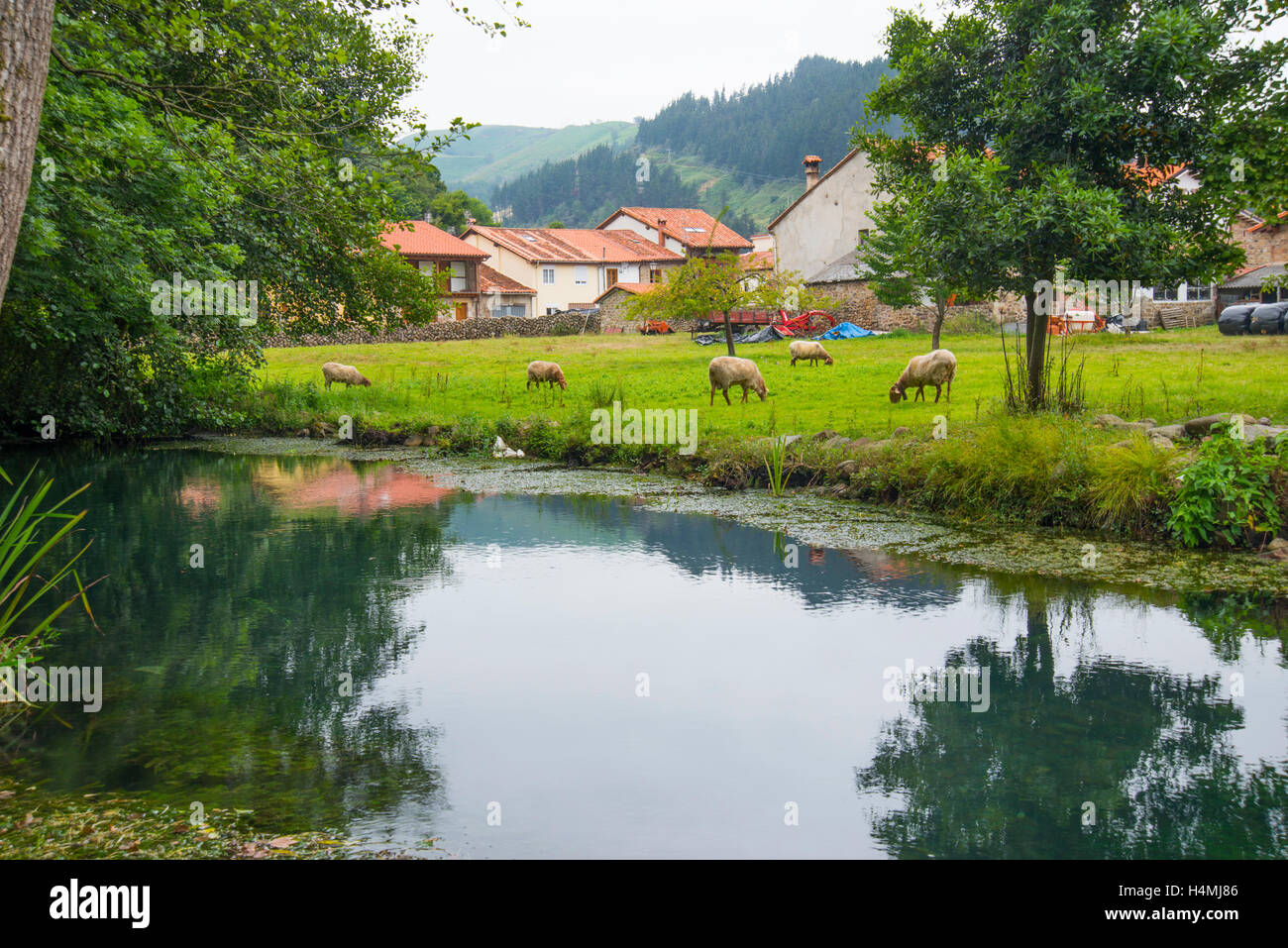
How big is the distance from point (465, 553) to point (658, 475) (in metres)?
4.71

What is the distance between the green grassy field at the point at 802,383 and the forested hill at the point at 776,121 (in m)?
105

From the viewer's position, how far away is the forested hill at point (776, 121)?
13888 centimetres

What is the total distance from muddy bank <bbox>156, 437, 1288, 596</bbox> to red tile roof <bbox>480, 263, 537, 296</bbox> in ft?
177

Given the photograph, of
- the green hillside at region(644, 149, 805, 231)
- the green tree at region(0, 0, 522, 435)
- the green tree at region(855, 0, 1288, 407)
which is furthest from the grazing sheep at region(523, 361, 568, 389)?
the green hillside at region(644, 149, 805, 231)

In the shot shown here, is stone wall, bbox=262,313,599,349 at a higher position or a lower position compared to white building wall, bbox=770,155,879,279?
lower

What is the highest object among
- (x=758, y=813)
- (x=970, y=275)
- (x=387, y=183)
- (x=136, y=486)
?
(x=387, y=183)

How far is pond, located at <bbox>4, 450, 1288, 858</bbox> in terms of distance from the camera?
17.2 feet

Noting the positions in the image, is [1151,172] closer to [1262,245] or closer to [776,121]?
[1262,245]

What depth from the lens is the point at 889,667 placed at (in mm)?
7695

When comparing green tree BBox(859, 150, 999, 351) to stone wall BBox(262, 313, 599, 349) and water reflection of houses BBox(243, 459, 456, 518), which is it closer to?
water reflection of houses BBox(243, 459, 456, 518)

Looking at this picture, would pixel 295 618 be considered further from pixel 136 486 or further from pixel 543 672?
pixel 136 486

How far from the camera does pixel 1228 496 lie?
988 centimetres

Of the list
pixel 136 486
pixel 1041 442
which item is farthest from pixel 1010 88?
pixel 136 486

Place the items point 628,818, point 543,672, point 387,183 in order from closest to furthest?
point 628,818
point 543,672
point 387,183
